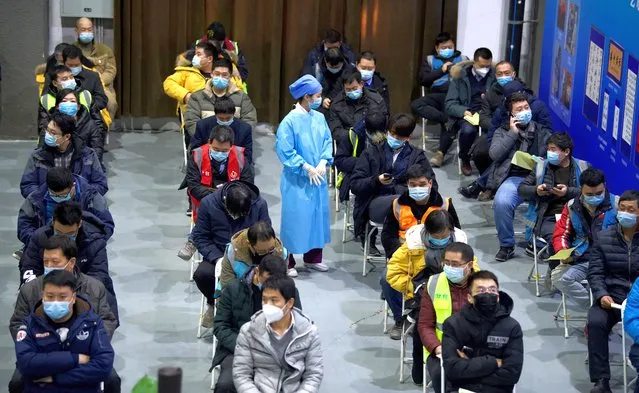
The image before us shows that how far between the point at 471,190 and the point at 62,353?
19.5 feet

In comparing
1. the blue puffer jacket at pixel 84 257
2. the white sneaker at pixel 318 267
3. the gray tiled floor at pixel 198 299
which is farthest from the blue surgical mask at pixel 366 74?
the blue puffer jacket at pixel 84 257

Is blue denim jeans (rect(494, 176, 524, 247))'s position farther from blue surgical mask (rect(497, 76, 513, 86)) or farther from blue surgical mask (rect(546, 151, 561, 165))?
blue surgical mask (rect(497, 76, 513, 86))

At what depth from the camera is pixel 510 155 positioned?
35.6ft

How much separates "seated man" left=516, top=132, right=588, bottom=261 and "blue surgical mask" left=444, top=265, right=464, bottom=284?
2314 millimetres

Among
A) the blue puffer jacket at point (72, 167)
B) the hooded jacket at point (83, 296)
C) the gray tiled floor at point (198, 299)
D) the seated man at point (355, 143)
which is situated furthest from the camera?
the seated man at point (355, 143)

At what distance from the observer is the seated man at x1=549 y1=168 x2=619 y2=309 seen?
29.0 feet

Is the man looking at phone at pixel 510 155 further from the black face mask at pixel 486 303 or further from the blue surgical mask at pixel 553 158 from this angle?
the black face mask at pixel 486 303

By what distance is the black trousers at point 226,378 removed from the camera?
23.3ft

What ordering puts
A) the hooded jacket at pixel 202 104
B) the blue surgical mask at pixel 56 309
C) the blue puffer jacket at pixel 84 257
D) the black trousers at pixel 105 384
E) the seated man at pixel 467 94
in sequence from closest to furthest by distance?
the blue surgical mask at pixel 56 309 → the black trousers at pixel 105 384 → the blue puffer jacket at pixel 84 257 → the hooded jacket at pixel 202 104 → the seated man at pixel 467 94

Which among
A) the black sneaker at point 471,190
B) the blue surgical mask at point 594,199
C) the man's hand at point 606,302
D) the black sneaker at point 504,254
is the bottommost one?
the black sneaker at point 504,254

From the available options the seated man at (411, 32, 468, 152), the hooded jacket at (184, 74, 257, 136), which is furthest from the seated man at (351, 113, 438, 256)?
the seated man at (411, 32, 468, 152)

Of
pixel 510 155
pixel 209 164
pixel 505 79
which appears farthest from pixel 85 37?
pixel 510 155

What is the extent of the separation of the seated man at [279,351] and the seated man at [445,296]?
0.88 metres

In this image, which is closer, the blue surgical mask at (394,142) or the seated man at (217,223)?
the seated man at (217,223)
